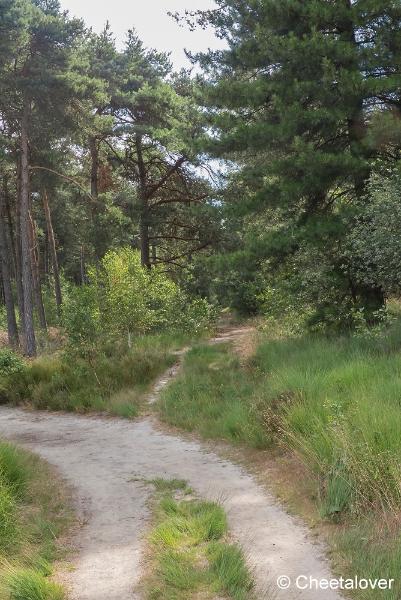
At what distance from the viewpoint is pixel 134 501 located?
5809 millimetres

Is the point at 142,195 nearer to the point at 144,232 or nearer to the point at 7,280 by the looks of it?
the point at 144,232

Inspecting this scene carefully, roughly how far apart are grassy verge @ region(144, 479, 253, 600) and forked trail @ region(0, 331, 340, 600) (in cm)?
14

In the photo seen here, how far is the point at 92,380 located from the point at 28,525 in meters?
7.64

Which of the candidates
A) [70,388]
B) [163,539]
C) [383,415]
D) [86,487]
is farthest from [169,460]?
[70,388]

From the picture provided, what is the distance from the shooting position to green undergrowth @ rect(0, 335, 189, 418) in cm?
1164

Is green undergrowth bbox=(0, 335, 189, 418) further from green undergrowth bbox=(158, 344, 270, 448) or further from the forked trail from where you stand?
the forked trail

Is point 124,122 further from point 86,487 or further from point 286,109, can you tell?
point 86,487

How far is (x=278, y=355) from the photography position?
10883 mm

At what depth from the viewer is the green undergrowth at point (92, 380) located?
38.2 ft

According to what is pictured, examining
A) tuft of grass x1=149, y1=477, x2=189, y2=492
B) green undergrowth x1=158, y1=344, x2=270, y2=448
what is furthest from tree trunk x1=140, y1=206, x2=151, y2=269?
tuft of grass x1=149, y1=477, x2=189, y2=492

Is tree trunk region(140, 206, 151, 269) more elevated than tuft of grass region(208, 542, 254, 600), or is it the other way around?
tree trunk region(140, 206, 151, 269)

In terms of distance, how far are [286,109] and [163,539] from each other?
859 centimetres

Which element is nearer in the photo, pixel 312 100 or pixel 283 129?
pixel 283 129

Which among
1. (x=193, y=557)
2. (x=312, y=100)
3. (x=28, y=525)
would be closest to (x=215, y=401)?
(x=28, y=525)
